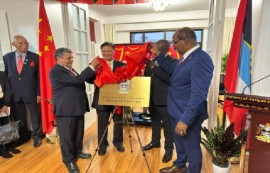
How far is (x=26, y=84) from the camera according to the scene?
2691 millimetres

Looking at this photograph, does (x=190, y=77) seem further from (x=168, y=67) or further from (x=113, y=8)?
(x=113, y=8)

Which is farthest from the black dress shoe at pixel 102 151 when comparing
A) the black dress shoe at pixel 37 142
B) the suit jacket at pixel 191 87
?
the suit jacket at pixel 191 87

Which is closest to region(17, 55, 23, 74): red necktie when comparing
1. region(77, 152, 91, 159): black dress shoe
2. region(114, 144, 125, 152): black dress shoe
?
region(77, 152, 91, 159): black dress shoe

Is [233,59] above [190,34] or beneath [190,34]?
beneath

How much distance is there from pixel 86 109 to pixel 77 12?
1.97 m

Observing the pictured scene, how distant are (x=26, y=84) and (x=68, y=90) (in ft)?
3.36

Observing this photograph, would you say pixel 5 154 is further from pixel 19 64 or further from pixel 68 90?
pixel 68 90

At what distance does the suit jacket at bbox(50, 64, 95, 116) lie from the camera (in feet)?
6.51

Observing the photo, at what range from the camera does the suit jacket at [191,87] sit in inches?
56.4

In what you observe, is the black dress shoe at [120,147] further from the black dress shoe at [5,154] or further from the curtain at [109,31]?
the curtain at [109,31]

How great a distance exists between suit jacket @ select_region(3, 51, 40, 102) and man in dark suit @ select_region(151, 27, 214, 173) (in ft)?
6.77

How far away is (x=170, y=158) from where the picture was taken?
7.83ft

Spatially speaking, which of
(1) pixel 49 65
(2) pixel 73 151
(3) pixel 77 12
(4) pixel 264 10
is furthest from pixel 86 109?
(4) pixel 264 10

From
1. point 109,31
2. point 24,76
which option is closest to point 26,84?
point 24,76
